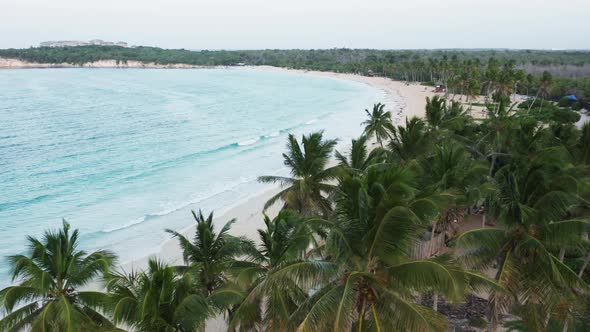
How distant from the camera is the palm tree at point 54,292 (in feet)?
30.7

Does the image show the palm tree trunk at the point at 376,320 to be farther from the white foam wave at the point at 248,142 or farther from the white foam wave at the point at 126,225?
the white foam wave at the point at 248,142

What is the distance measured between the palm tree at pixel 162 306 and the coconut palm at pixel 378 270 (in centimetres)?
193

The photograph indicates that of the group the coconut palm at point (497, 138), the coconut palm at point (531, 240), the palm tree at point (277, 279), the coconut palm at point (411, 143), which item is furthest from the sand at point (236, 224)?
the coconut palm at point (497, 138)

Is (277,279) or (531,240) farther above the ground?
(531,240)

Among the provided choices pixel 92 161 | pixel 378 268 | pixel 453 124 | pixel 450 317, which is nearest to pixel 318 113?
pixel 92 161

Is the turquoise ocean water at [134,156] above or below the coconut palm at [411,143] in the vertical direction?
below

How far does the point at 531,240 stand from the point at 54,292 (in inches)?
419

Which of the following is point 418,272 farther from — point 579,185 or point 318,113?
point 318,113

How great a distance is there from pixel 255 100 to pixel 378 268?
8258cm

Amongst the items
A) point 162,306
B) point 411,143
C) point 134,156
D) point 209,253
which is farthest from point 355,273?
point 134,156

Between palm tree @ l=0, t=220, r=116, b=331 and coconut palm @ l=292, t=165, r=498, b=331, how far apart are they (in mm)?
4698

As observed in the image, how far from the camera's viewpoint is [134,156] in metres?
43.8

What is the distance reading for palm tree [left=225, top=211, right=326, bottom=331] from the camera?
359 inches

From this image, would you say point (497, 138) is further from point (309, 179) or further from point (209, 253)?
point (209, 253)
